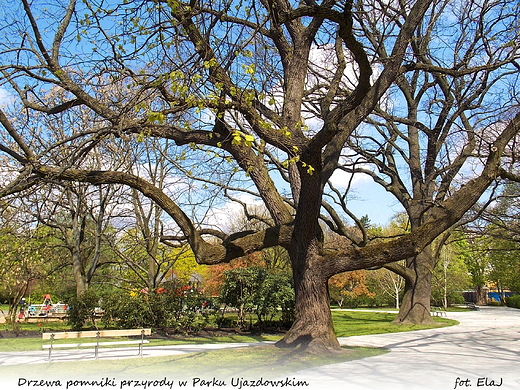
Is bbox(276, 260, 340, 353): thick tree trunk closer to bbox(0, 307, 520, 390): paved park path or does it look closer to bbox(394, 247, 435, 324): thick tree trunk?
bbox(0, 307, 520, 390): paved park path

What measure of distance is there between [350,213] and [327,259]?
25.4 ft

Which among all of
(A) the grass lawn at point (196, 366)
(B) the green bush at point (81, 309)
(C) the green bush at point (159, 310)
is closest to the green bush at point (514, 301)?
(C) the green bush at point (159, 310)

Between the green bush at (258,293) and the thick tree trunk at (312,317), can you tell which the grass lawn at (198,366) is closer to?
the thick tree trunk at (312,317)

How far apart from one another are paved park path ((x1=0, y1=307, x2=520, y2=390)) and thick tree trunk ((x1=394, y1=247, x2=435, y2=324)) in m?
5.39

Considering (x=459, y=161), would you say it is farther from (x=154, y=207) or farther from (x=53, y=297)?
(x=53, y=297)

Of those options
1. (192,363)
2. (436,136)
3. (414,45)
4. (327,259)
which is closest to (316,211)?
(327,259)

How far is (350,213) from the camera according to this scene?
54.8ft

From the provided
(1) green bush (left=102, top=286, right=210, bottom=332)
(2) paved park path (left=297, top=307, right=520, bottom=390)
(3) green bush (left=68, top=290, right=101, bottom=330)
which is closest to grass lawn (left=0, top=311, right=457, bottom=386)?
(2) paved park path (left=297, top=307, right=520, bottom=390)

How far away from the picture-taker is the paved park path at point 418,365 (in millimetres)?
6480

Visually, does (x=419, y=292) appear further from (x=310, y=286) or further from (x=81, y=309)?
(x=81, y=309)

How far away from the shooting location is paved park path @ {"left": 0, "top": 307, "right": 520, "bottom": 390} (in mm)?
6480

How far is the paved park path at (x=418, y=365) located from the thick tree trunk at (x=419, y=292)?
5391 millimetres

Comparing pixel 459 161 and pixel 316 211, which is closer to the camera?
pixel 316 211

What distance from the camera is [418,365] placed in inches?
321
